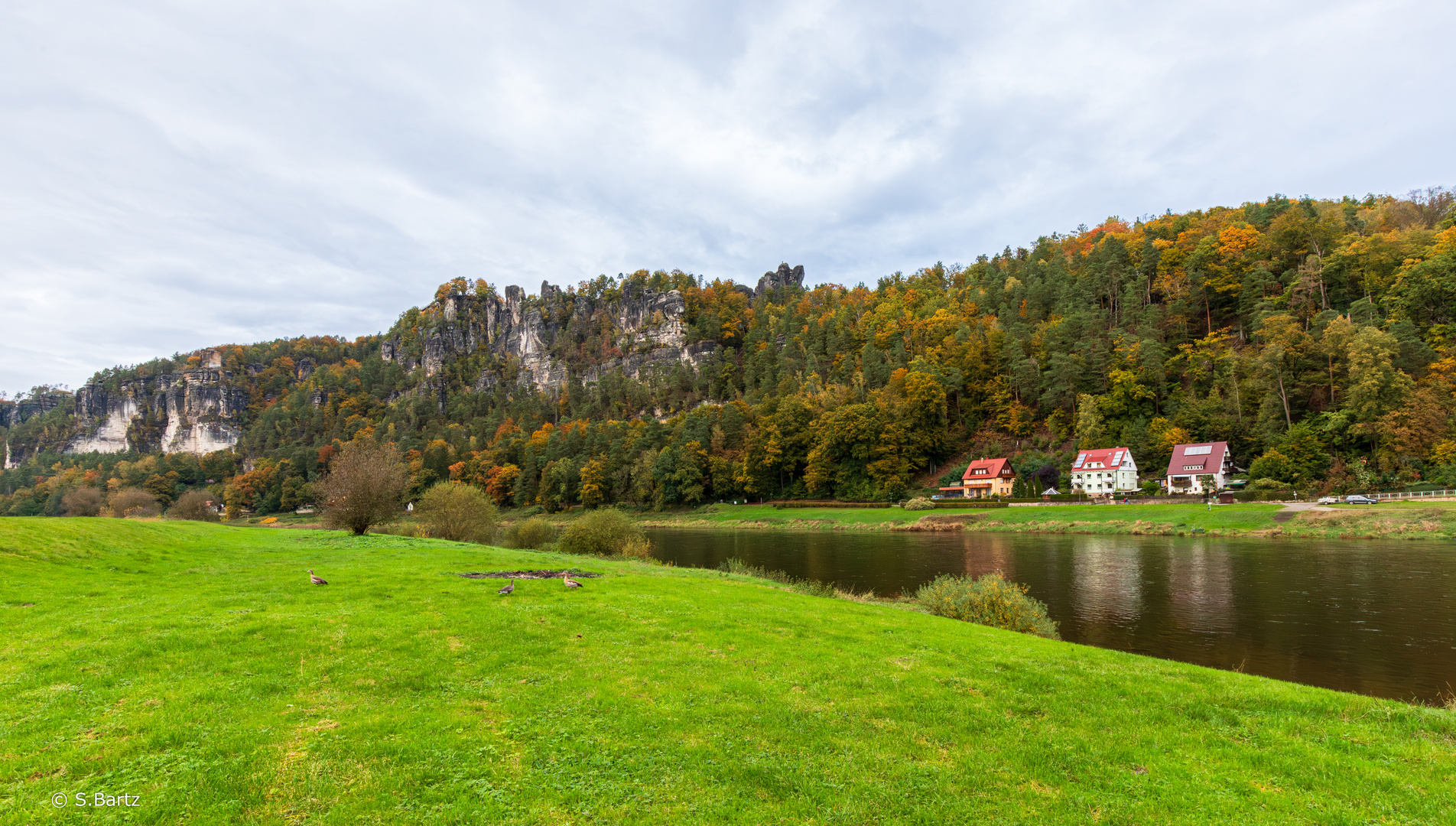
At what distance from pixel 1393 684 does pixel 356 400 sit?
207127mm

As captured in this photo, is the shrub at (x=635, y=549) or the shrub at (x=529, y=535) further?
the shrub at (x=529, y=535)

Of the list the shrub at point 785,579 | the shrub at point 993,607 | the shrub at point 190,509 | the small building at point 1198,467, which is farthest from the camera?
the shrub at point 190,509

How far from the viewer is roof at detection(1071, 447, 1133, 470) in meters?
67.7

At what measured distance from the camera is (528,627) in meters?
12.7

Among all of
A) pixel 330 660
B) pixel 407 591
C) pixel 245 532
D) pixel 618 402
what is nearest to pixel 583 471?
pixel 618 402

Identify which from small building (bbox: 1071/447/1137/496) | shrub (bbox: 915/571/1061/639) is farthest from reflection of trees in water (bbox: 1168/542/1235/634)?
small building (bbox: 1071/447/1137/496)

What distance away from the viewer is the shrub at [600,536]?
1587 inches

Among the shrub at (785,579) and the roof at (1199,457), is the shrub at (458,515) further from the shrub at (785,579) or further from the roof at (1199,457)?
→ the roof at (1199,457)

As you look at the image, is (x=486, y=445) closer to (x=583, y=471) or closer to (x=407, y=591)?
(x=583, y=471)

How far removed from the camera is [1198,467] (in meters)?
61.0

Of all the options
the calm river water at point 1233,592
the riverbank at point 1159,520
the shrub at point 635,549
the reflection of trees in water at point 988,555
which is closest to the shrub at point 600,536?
the shrub at point 635,549

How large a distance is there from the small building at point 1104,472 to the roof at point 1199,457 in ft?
14.1

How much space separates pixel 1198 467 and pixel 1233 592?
44684 millimetres

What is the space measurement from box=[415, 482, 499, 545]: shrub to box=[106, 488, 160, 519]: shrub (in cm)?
5297
